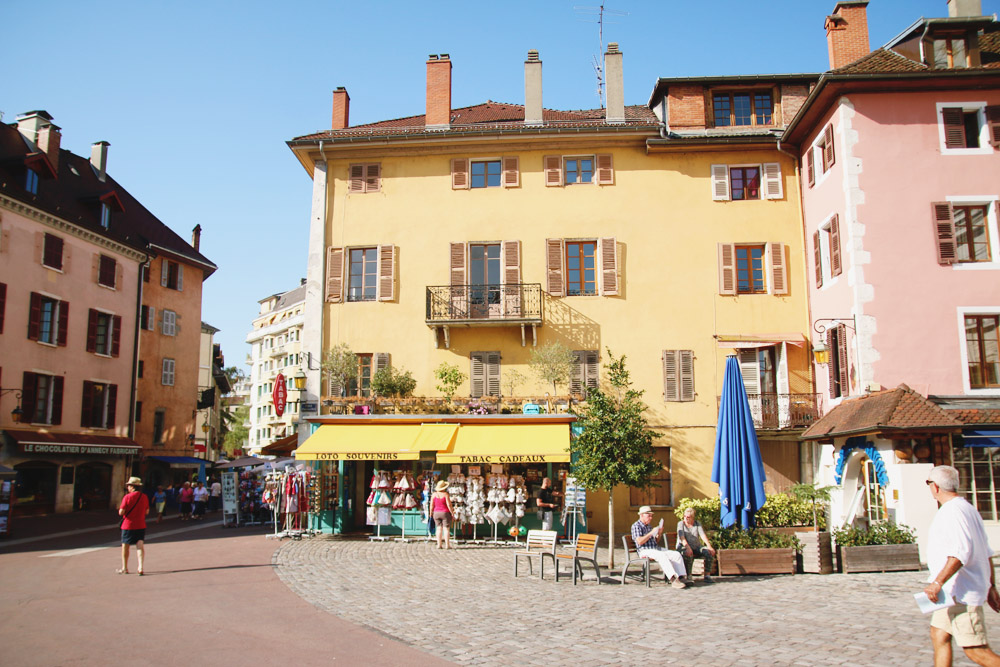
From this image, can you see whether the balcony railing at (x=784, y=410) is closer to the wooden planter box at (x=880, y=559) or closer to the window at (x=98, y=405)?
the wooden planter box at (x=880, y=559)

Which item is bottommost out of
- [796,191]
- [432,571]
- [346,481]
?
[432,571]

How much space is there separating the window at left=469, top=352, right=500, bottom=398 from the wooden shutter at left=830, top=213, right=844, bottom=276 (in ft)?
29.0

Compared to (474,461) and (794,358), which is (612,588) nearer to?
(474,461)

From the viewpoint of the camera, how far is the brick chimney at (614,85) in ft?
73.2

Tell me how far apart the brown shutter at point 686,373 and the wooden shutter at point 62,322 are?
2187 centimetres

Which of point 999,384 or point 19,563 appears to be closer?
point 19,563

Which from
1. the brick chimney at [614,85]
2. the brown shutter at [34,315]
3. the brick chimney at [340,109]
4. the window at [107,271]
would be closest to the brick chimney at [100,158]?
the window at [107,271]

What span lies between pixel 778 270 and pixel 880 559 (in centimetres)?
984

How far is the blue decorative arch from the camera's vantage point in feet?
49.6

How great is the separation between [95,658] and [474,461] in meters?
10.8

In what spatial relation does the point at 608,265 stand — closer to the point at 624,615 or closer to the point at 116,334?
the point at 624,615

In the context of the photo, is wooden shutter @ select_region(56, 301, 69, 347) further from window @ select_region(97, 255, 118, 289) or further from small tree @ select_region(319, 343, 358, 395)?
small tree @ select_region(319, 343, 358, 395)

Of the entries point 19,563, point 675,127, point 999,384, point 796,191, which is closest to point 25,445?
point 19,563

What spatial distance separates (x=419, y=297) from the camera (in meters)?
21.8
